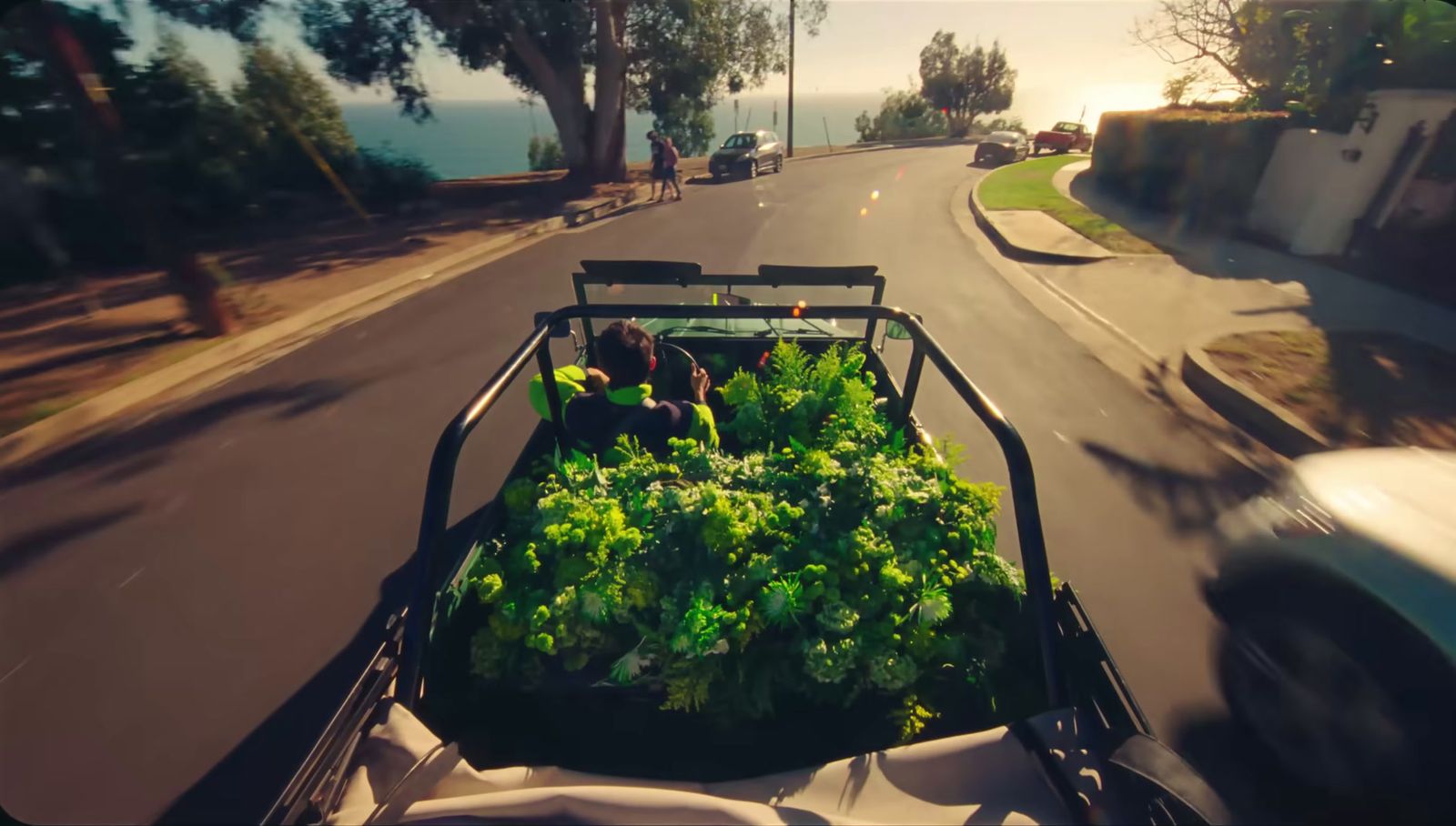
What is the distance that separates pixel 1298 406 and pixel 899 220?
9.30 m

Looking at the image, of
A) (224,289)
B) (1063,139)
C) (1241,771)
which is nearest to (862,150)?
(1063,139)

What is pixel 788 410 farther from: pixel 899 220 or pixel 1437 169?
pixel 899 220

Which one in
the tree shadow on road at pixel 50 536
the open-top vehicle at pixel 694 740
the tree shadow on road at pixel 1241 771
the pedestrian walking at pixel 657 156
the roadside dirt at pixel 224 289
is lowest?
the tree shadow on road at pixel 1241 771

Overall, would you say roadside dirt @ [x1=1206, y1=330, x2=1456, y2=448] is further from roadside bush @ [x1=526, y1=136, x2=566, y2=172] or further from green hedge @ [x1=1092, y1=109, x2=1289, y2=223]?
roadside bush @ [x1=526, y1=136, x2=566, y2=172]

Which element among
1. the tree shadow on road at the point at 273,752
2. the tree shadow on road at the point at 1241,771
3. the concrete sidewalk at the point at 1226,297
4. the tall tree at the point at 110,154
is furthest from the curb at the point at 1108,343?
the tall tree at the point at 110,154

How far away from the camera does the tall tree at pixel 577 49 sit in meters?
14.1

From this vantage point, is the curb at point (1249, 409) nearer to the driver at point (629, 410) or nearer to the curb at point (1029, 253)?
the curb at point (1029, 253)

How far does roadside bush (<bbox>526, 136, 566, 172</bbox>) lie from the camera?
91.1ft

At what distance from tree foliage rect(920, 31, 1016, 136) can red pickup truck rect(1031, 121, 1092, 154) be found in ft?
63.4

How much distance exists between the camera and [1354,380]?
5.68 meters

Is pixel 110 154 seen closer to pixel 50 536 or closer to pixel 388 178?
pixel 50 536

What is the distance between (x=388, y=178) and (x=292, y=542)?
1399 centimetres

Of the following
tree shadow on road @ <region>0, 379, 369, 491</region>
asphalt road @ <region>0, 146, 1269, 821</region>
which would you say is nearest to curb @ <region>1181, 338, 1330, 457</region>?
asphalt road @ <region>0, 146, 1269, 821</region>

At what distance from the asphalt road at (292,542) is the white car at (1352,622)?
1.06 feet
